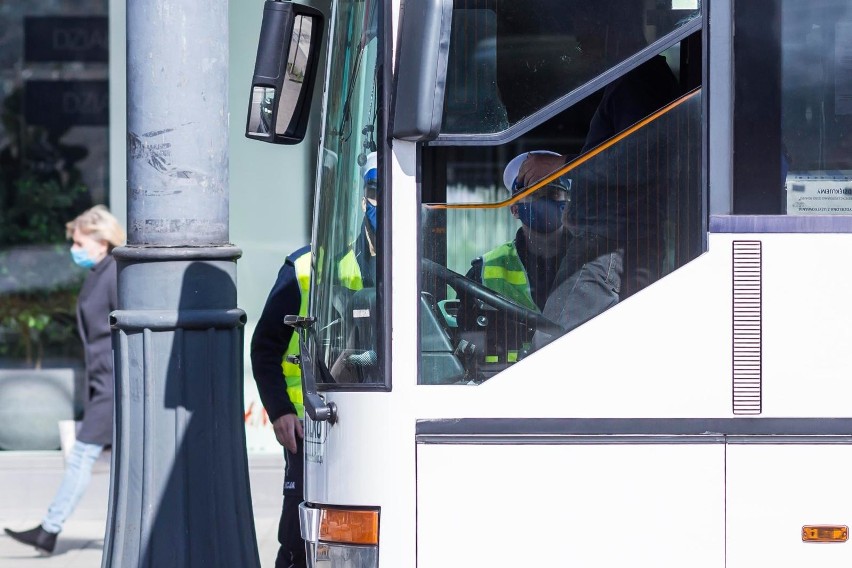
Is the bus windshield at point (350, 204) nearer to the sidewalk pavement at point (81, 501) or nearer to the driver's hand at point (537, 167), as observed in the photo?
the driver's hand at point (537, 167)

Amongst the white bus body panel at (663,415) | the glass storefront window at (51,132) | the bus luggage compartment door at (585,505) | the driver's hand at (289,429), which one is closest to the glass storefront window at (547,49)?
the white bus body panel at (663,415)

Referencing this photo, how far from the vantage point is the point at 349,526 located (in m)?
2.93

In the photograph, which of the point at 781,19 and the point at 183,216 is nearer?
the point at 781,19

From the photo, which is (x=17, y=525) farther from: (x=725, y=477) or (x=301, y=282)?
(x=725, y=477)

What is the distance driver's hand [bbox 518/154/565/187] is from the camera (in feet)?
9.62

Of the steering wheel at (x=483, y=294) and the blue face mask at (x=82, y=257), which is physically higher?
the blue face mask at (x=82, y=257)

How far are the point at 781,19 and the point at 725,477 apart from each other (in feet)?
3.59

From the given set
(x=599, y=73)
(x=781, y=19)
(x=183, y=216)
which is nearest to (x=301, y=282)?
(x=183, y=216)

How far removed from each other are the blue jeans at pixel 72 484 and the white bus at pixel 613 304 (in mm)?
3865

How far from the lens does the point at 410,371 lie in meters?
2.88

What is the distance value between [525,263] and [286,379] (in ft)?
6.55

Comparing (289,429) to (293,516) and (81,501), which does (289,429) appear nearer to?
(293,516)

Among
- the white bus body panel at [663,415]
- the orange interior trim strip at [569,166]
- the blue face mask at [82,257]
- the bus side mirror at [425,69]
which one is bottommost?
A: the white bus body panel at [663,415]

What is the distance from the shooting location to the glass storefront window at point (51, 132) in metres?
8.56
